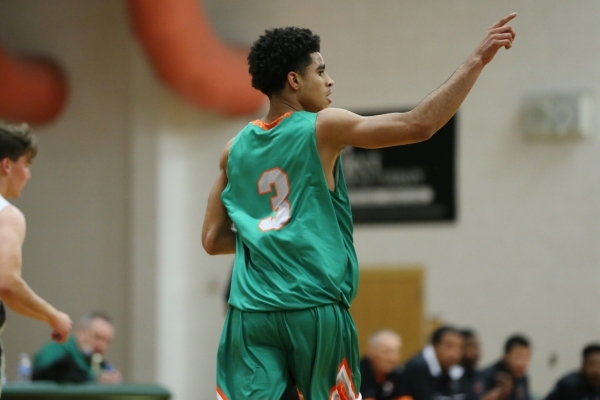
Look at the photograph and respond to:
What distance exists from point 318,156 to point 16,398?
4.18 metres

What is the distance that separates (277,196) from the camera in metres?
3.38

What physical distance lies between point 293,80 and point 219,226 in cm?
62

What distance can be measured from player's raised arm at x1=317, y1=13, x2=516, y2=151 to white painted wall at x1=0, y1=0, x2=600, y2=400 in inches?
295

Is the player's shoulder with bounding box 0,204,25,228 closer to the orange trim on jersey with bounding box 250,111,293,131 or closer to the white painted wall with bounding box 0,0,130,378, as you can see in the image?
the orange trim on jersey with bounding box 250,111,293,131

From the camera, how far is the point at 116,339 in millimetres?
12172

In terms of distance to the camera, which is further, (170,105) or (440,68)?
(170,105)

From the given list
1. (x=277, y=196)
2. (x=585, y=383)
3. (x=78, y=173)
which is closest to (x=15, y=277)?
(x=277, y=196)

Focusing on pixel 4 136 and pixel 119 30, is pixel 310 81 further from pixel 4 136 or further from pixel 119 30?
pixel 119 30

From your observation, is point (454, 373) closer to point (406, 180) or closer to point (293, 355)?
point (406, 180)

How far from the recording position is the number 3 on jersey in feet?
11.0

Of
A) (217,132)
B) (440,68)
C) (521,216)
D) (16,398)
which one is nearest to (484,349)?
(521,216)

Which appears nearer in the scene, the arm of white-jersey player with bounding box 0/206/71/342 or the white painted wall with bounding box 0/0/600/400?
the arm of white-jersey player with bounding box 0/206/71/342

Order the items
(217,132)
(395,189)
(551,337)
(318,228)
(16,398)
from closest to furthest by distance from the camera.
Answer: (318,228) → (16,398) → (551,337) → (395,189) → (217,132)

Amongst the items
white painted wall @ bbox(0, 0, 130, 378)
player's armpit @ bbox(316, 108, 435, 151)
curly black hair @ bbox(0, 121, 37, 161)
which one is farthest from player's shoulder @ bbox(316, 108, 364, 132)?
white painted wall @ bbox(0, 0, 130, 378)
